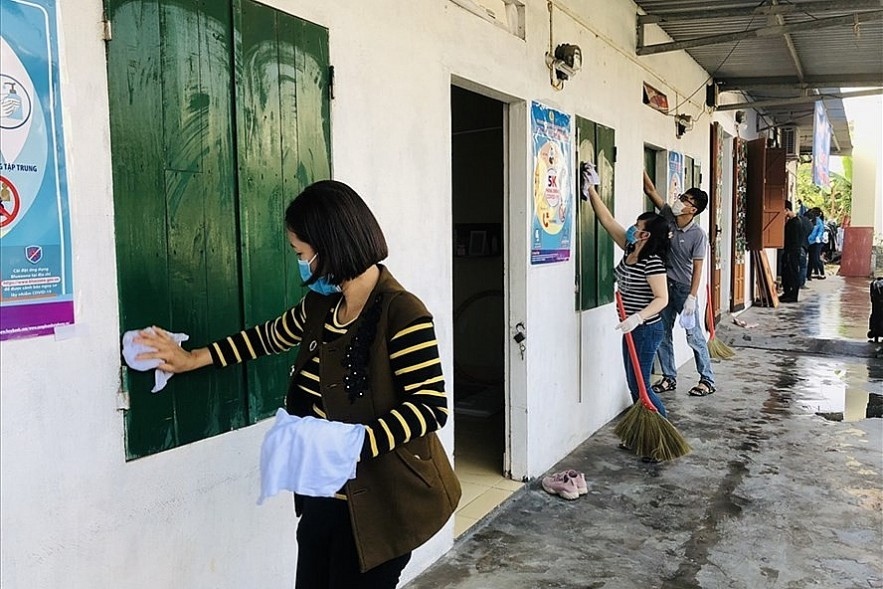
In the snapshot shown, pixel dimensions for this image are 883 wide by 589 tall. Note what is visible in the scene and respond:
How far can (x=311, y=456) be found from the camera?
4.85 ft

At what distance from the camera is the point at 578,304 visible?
4.70m

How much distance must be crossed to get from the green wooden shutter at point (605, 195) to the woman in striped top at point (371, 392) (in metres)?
3.53

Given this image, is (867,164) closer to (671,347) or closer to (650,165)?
(650,165)

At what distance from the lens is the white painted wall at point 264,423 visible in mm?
1622

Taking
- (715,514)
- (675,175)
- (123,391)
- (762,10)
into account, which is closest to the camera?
(123,391)

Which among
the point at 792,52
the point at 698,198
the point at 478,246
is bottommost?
the point at 478,246

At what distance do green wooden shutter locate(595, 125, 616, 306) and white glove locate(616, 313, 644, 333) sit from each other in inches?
20.4

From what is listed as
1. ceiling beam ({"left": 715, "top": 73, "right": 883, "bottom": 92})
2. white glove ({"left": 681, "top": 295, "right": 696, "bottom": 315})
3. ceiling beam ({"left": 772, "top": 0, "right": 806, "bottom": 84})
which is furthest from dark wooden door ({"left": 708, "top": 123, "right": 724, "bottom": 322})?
white glove ({"left": 681, "top": 295, "right": 696, "bottom": 315})

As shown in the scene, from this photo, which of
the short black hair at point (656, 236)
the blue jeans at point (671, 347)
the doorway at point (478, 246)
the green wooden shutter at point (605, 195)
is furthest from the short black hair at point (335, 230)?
the blue jeans at point (671, 347)

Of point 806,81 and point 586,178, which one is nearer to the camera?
point 586,178

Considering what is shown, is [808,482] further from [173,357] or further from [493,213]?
[173,357]

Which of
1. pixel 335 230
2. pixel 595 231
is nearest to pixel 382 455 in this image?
pixel 335 230

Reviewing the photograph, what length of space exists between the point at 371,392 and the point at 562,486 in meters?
2.51

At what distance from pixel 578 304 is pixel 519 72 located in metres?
1.59
